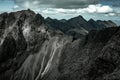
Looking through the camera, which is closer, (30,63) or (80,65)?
(80,65)

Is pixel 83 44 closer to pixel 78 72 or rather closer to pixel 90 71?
pixel 78 72

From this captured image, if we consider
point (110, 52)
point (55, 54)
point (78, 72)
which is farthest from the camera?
point (55, 54)

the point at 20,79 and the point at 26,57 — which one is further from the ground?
the point at 26,57

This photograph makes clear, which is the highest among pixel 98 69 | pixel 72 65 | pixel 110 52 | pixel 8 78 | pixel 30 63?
pixel 110 52

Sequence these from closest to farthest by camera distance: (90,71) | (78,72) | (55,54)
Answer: (90,71) < (78,72) < (55,54)

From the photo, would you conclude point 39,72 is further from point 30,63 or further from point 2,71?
point 2,71

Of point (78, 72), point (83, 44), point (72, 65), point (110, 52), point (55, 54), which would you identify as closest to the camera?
point (110, 52)

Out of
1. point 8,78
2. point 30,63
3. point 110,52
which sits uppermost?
point 110,52

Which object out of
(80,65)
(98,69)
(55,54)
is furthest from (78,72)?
(55,54)

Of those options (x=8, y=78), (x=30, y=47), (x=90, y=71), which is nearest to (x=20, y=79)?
(x=8, y=78)
